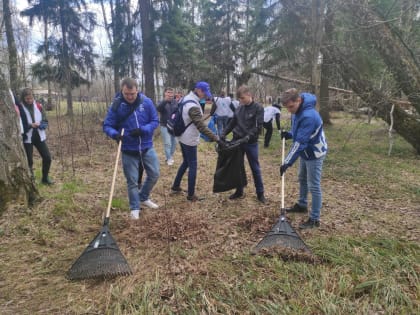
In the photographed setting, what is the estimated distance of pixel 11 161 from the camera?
4418mm

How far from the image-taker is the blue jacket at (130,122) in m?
4.41

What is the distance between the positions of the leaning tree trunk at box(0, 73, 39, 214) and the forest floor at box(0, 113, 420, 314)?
201 mm

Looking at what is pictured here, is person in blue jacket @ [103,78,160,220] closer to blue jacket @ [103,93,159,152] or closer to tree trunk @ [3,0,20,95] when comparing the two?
blue jacket @ [103,93,159,152]

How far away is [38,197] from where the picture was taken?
190 inches

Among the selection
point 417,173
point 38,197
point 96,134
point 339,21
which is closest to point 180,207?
point 38,197

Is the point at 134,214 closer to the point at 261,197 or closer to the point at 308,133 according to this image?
the point at 261,197

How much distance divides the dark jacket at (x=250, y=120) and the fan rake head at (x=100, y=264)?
9.27 ft

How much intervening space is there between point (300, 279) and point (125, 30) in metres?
16.8

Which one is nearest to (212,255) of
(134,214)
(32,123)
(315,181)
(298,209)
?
(134,214)

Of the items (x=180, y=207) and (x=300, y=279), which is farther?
(x=180, y=207)

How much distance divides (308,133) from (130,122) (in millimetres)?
2356

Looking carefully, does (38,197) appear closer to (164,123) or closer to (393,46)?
(164,123)

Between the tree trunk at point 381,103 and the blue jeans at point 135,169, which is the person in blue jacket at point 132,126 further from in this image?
the tree trunk at point 381,103

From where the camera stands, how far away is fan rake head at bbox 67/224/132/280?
125 inches
